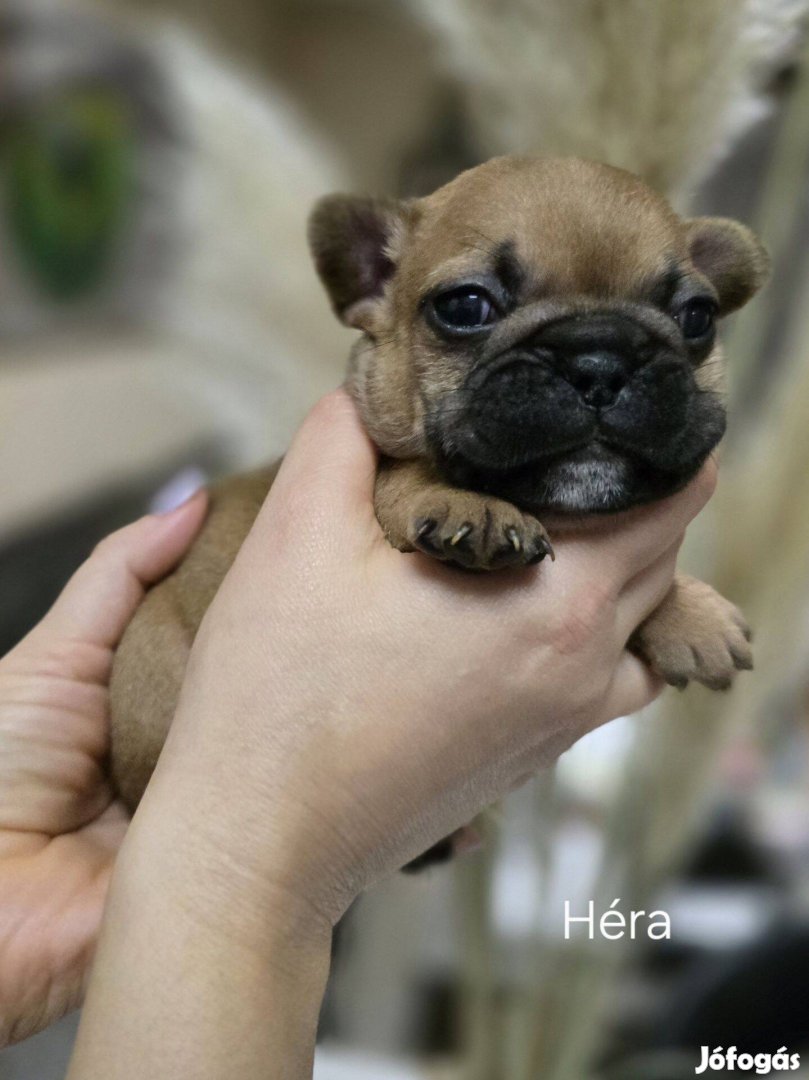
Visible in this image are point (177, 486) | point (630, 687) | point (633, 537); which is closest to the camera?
point (633, 537)

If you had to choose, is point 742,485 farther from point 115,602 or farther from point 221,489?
point 115,602

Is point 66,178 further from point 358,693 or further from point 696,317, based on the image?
point 358,693

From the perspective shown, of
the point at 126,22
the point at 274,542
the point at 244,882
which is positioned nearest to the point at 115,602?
the point at 274,542

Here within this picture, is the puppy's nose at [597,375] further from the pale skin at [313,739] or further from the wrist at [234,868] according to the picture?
the wrist at [234,868]

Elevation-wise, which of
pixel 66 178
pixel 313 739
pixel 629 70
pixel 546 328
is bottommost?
pixel 313 739

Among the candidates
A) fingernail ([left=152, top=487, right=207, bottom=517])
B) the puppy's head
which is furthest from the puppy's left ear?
fingernail ([left=152, top=487, right=207, bottom=517])

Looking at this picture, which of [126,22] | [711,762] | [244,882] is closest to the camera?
[244,882]

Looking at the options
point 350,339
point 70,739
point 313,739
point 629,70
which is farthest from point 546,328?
point 70,739

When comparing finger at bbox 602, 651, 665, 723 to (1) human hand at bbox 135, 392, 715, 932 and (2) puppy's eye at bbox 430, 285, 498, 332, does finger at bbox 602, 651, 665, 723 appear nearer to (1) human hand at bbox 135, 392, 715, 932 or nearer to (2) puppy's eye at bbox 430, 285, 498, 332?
(1) human hand at bbox 135, 392, 715, 932
